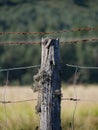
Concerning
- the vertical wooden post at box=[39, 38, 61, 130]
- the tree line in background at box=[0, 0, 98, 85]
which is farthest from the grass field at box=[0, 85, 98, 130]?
the tree line in background at box=[0, 0, 98, 85]

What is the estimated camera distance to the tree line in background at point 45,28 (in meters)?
40.6

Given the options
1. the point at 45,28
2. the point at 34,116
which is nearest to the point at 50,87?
the point at 34,116

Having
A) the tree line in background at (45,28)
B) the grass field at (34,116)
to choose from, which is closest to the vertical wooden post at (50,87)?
the grass field at (34,116)

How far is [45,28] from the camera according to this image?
160 ft

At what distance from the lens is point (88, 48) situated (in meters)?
43.6

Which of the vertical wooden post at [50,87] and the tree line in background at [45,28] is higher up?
the tree line in background at [45,28]

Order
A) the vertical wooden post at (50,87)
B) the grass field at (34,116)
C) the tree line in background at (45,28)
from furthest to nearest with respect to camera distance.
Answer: the tree line in background at (45,28) < the grass field at (34,116) < the vertical wooden post at (50,87)

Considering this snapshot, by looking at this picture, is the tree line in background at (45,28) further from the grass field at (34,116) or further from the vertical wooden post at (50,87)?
the vertical wooden post at (50,87)

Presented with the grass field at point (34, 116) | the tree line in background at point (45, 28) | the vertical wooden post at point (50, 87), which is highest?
the tree line in background at point (45, 28)

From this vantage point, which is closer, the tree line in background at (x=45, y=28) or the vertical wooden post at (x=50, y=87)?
the vertical wooden post at (x=50, y=87)

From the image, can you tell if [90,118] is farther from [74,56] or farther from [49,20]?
[49,20]

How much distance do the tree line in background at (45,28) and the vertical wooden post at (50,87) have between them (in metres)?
24.8

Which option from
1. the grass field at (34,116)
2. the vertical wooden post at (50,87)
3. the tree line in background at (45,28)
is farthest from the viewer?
the tree line in background at (45,28)

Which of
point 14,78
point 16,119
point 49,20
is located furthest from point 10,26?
point 16,119
